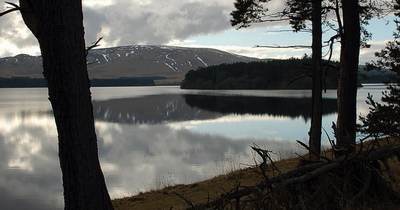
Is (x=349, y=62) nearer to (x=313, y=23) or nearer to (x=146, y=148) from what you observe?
(x=313, y=23)

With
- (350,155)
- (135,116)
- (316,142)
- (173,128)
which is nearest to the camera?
(350,155)

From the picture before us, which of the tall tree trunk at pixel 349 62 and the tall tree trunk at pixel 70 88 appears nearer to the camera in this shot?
the tall tree trunk at pixel 70 88

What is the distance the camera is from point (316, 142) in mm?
8289

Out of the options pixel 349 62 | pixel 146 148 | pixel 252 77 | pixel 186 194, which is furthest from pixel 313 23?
pixel 252 77

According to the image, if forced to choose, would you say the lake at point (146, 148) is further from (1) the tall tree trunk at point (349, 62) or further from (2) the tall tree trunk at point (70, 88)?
(1) the tall tree trunk at point (349, 62)

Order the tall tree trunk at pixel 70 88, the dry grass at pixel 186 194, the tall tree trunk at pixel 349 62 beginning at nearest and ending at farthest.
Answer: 1. the tall tree trunk at pixel 70 88
2. the dry grass at pixel 186 194
3. the tall tree trunk at pixel 349 62

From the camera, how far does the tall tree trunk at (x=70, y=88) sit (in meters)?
3.54

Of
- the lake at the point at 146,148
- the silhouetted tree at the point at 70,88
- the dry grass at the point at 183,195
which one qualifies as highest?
the silhouetted tree at the point at 70,88

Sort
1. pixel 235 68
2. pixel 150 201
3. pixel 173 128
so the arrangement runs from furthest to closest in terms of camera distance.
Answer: pixel 235 68 → pixel 173 128 → pixel 150 201

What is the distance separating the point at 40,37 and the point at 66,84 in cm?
59

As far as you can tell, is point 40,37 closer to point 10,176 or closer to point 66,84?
point 66,84

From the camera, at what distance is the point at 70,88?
359 centimetres

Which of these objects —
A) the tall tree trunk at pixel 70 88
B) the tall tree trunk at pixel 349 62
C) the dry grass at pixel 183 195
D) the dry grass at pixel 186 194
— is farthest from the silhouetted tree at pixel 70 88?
the tall tree trunk at pixel 349 62

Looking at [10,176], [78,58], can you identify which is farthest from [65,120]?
[10,176]
